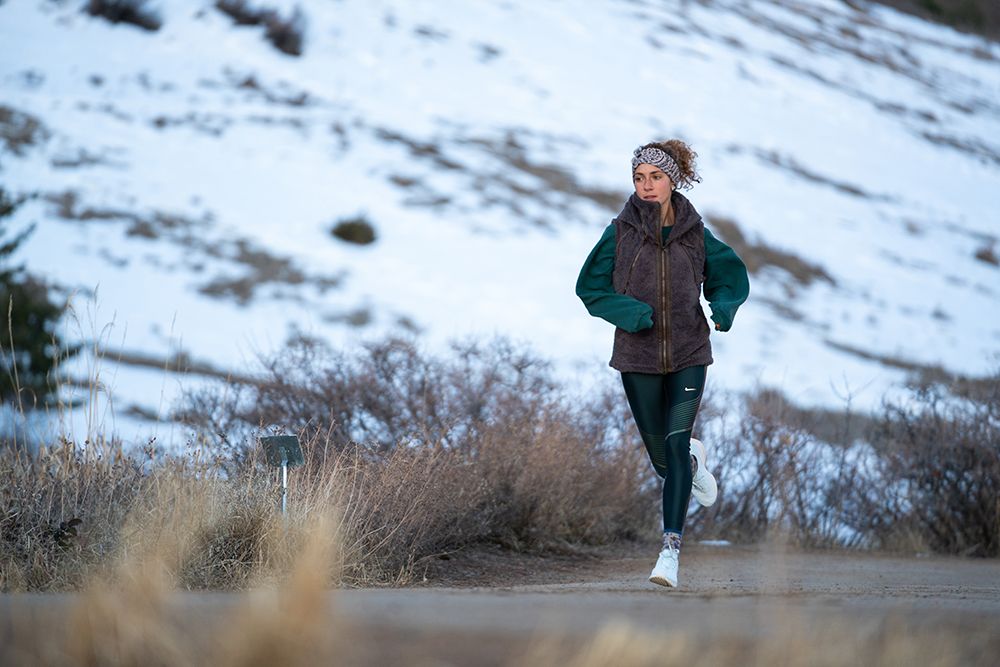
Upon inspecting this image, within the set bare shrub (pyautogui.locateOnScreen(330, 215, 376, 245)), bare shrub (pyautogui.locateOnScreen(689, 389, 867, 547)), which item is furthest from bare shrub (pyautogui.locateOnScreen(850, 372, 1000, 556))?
bare shrub (pyautogui.locateOnScreen(330, 215, 376, 245))

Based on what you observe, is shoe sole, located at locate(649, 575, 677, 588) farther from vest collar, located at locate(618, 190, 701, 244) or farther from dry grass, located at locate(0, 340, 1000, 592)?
vest collar, located at locate(618, 190, 701, 244)

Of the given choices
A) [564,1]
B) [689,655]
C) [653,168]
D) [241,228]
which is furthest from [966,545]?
[564,1]

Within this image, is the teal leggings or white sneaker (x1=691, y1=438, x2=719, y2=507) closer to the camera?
the teal leggings

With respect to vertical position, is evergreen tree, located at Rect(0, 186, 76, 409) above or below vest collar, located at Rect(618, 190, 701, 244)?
below

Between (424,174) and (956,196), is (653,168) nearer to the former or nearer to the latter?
(424,174)

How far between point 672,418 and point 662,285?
0.63m

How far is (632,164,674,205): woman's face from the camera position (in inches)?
247

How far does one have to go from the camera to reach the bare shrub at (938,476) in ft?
30.9

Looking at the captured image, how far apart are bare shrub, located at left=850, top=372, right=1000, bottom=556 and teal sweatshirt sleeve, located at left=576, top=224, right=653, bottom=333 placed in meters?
4.27

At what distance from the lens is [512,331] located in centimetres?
1812

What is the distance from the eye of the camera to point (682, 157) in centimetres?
648

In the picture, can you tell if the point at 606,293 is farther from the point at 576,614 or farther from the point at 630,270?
the point at 576,614

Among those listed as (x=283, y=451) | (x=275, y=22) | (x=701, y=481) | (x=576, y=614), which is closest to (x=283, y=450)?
(x=283, y=451)

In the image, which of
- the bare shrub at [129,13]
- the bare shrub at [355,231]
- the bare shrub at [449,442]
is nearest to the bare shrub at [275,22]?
the bare shrub at [129,13]
